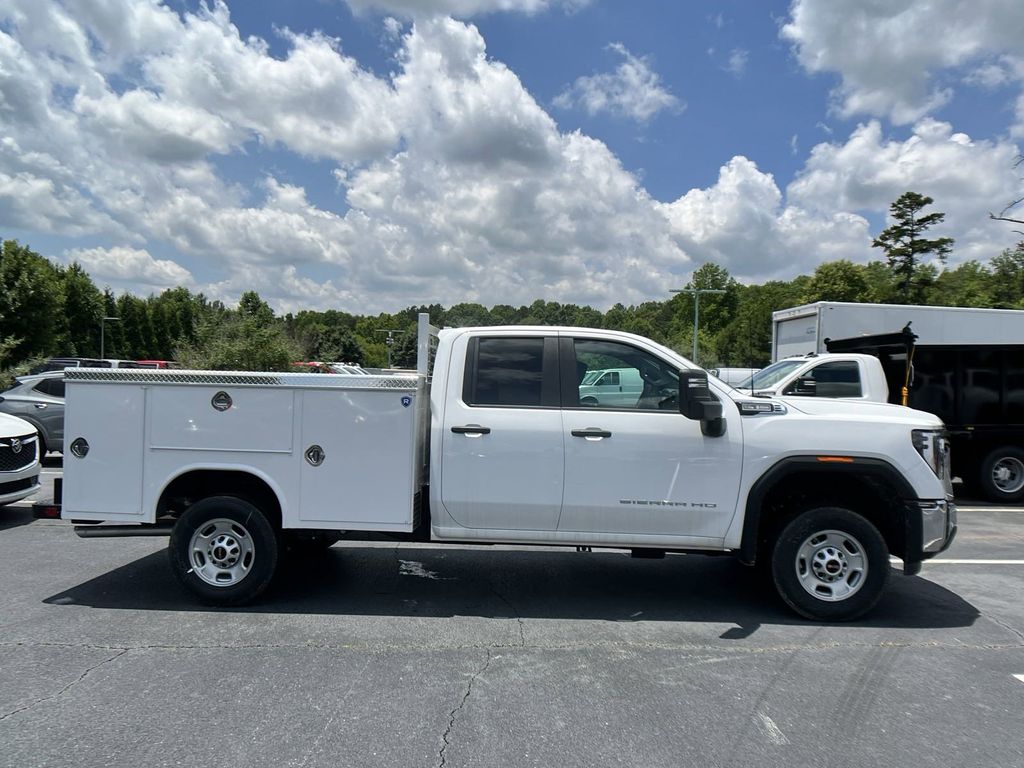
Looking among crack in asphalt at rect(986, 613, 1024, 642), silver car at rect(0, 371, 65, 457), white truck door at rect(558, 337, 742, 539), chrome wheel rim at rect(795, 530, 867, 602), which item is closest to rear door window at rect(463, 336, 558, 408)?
white truck door at rect(558, 337, 742, 539)

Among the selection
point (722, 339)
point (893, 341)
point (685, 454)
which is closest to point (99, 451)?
point (685, 454)

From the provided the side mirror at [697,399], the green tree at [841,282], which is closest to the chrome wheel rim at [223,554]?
the side mirror at [697,399]

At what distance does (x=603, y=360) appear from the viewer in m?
5.46

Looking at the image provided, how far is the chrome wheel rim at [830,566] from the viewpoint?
524cm

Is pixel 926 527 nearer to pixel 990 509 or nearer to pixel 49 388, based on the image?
pixel 990 509

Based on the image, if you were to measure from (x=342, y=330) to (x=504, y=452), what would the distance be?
81.4 m

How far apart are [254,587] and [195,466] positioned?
1.01 m

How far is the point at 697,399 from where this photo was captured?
5031 mm

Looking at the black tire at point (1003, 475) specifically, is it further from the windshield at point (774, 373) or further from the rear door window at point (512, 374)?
the rear door window at point (512, 374)

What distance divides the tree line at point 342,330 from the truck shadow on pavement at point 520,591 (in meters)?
2.14

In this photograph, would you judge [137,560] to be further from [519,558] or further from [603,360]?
[603,360]

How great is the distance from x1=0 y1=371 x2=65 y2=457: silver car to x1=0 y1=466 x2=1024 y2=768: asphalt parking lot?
6.87m

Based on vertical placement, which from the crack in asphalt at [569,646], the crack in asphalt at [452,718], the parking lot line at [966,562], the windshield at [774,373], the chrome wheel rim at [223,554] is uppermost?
→ the windshield at [774,373]

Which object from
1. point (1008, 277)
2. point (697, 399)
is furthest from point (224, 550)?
point (1008, 277)
